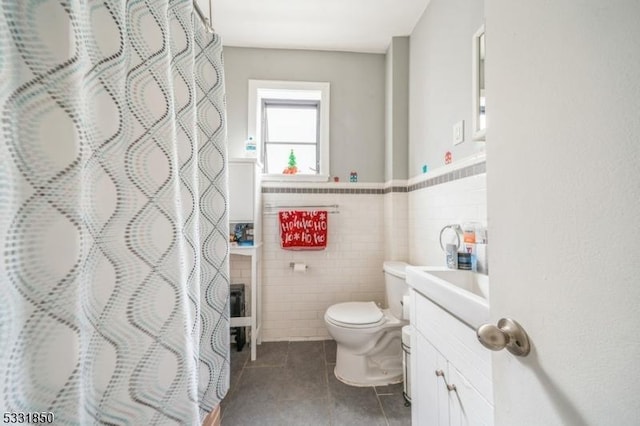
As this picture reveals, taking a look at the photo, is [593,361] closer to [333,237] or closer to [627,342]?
[627,342]

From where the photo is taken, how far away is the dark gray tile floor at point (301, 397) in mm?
1254

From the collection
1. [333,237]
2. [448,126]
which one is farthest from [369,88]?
[333,237]

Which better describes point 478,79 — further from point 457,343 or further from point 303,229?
point 303,229

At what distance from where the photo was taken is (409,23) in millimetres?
1844

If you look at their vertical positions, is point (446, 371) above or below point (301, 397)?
above

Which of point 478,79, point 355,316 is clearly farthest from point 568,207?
point 355,316

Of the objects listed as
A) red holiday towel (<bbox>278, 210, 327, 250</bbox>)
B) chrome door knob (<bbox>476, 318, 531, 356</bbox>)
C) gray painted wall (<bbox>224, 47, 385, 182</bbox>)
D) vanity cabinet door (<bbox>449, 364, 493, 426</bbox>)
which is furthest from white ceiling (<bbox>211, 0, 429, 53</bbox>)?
vanity cabinet door (<bbox>449, 364, 493, 426</bbox>)

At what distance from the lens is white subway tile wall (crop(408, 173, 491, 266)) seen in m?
1.14

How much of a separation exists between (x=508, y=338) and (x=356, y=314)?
129 cm

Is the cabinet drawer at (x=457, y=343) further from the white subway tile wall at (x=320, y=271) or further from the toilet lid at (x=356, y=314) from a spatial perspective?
the white subway tile wall at (x=320, y=271)

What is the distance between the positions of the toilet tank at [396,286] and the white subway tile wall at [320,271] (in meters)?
0.34

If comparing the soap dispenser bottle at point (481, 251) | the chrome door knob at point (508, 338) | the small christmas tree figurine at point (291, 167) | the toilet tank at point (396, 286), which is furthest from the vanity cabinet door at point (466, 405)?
the small christmas tree figurine at point (291, 167)

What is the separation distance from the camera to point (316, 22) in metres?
1.84

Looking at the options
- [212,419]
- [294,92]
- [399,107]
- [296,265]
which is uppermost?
Result: [294,92]
